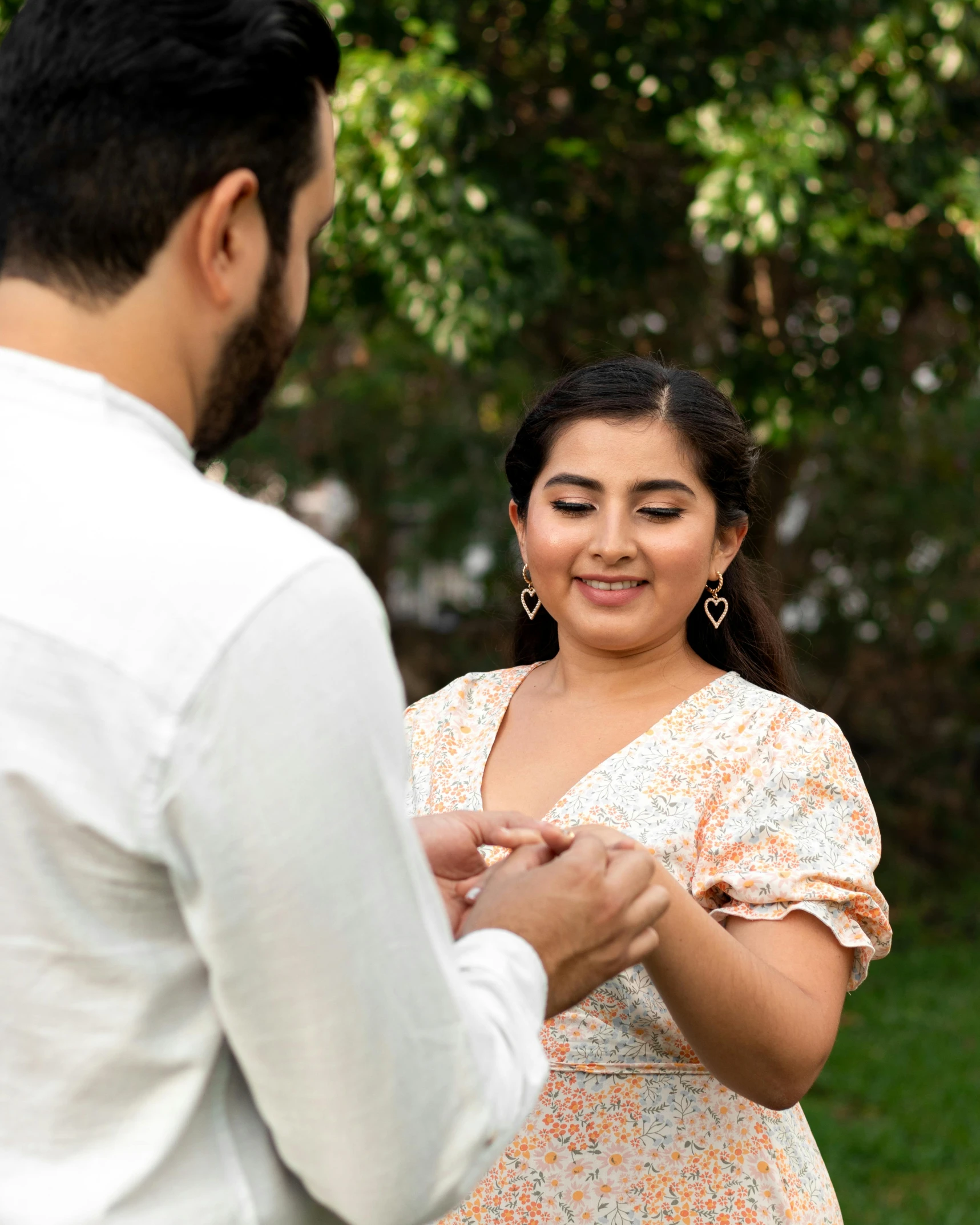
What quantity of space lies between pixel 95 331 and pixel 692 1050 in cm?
136

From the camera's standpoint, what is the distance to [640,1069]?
2025 mm

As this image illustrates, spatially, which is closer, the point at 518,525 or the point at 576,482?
the point at 576,482

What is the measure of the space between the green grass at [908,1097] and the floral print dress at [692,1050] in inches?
112

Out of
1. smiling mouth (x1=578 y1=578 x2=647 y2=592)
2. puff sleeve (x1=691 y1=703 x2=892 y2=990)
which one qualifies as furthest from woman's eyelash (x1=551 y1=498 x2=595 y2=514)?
puff sleeve (x1=691 y1=703 x2=892 y2=990)

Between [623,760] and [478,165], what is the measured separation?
360cm

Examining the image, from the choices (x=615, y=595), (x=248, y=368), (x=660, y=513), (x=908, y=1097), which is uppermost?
(x=248, y=368)

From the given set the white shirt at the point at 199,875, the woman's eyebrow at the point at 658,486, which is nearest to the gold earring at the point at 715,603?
the woman's eyebrow at the point at 658,486

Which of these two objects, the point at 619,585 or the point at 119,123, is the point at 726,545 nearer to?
the point at 619,585

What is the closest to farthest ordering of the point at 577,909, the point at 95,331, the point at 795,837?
the point at 95,331 < the point at 577,909 < the point at 795,837

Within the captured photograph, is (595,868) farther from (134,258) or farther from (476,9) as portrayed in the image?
(476,9)

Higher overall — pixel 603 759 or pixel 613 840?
pixel 613 840

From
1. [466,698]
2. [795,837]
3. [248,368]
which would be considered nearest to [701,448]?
[466,698]

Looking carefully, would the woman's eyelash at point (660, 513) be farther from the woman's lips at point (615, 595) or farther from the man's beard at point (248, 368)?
the man's beard at point (248, 368)

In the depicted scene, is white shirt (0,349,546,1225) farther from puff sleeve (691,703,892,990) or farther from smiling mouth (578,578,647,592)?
smiling mouth (578,578,647,592)
